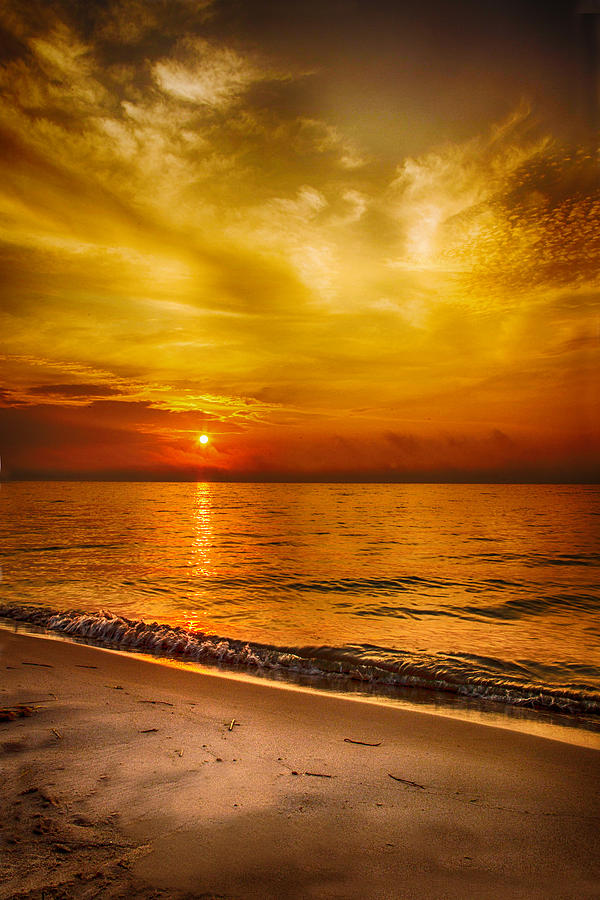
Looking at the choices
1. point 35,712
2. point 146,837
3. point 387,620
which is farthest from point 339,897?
point 387,620

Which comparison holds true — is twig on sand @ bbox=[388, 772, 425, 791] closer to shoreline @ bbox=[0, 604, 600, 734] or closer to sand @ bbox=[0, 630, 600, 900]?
sand @ bbox=[0, 630, 600, 900]

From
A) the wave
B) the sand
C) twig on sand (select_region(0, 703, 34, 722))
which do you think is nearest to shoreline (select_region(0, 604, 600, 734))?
the wave

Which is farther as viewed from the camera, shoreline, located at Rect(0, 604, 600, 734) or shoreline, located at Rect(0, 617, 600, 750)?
shoreline, located at Rect(0, 604, 600, 734)

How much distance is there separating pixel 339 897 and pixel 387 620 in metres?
9.04

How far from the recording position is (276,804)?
3268 millimetres

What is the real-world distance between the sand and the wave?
1.83 m

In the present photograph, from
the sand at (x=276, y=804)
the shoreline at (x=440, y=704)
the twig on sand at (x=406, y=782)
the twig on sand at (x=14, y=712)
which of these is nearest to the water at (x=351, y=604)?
the shoreline at (x=440, y=704)

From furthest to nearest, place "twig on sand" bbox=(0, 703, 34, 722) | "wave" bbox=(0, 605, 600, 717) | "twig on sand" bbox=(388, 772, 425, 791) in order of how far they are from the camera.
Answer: "wave" bbox=(0, 605, 600, 717) < "twig on sand" bbox=(0, 703, 34, 722) < "twig on sand" bbox=(388, 772, 425, 791)

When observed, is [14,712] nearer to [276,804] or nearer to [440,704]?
[276,804]

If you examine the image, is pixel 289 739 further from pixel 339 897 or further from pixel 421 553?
pixel 421 553

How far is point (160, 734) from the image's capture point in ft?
14.2

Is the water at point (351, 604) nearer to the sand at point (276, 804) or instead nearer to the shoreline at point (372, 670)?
the shoreline at point (372, 670)

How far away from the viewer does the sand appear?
8.32 ft

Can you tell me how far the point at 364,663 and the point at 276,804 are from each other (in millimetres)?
5067
